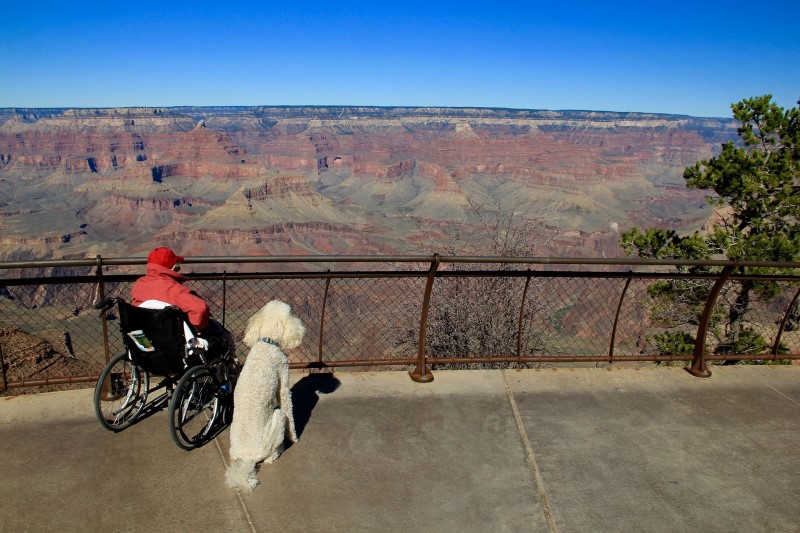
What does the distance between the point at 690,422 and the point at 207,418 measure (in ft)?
11.9

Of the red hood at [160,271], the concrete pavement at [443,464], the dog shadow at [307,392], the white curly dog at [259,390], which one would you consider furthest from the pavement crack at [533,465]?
the red hood at [160,271]

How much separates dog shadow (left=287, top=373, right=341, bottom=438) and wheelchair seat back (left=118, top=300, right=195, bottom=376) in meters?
0.97

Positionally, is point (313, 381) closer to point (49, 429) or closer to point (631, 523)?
point (49, 429)

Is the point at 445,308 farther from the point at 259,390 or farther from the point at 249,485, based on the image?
the point at 249,485

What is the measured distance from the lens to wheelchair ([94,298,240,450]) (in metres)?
3.46

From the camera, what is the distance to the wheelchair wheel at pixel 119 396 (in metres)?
3.75

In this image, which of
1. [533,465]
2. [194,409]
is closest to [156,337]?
[194,409]

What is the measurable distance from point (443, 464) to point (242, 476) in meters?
1.27

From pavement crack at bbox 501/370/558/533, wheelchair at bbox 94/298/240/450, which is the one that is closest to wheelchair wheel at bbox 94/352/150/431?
wheelchair at bbox 94/298/240/450

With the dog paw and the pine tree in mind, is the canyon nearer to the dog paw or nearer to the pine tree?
the pine tree

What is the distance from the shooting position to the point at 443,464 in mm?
3707

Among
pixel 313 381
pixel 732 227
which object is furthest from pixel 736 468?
pixel 732 227

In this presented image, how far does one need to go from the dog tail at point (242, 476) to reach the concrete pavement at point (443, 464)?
0.05 meters

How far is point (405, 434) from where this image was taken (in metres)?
4.05
